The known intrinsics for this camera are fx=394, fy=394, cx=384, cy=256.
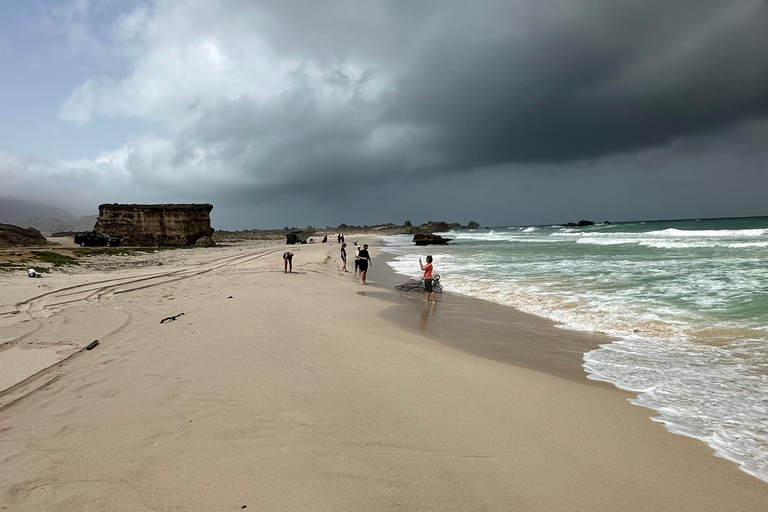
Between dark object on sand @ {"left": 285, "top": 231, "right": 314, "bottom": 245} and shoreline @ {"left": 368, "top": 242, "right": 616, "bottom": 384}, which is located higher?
dark object on sand @ {"left": 285, "top": 231, "right": 314, "bottom": 245}

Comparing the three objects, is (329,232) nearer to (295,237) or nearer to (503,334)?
(295,237)

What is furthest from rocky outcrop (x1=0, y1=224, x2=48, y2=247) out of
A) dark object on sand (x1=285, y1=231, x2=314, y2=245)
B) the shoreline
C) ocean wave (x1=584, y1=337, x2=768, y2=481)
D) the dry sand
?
ocean wave (x1=584, y1=337, x2=768, y2=481)

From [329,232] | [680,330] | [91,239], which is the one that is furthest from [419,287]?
[329,232]

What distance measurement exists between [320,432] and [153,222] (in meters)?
41.8

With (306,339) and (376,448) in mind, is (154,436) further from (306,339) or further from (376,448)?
(306,339)

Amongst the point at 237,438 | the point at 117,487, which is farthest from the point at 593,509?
the point at 117,487

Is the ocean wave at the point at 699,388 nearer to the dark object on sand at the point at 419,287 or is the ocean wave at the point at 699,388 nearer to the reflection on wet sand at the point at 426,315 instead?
the reflection on wet sand at the point at 426,315

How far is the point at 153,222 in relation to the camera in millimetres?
38656

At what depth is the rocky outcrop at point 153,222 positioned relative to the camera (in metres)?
37.5

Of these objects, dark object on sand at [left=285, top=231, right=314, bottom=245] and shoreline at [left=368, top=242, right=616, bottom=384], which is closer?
shoreline at [left=368, top=242, right=616, bottom=384]

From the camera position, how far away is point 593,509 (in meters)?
2.62

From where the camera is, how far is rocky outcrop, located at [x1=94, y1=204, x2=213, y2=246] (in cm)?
3753

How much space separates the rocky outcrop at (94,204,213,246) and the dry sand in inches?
1402

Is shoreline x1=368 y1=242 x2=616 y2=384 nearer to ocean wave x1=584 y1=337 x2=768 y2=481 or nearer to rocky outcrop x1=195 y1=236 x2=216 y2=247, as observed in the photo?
ocean wave x1=584 y1=337 x2=768 y2=481
